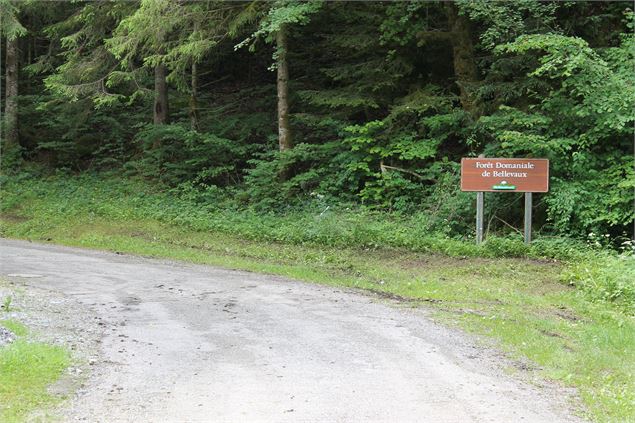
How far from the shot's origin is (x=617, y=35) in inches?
667

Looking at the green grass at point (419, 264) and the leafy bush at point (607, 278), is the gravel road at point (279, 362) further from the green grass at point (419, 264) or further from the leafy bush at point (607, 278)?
the leafy bush at point (607, 278)

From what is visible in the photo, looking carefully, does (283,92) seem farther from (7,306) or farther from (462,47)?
(7,306)

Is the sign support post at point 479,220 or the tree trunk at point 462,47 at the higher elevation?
the tree trunk at point 462,47

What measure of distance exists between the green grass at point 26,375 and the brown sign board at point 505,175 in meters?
10.4

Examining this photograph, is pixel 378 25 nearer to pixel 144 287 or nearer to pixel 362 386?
pixel 144 287

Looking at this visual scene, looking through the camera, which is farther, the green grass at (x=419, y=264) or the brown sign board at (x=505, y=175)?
the brown sign board at (x=505, y=175)

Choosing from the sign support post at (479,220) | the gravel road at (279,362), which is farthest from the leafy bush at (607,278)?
the gravel road at (279,362)

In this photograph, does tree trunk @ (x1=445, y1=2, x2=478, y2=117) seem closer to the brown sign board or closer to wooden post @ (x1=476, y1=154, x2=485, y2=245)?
the brown sign board

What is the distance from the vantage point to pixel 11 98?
26234mm

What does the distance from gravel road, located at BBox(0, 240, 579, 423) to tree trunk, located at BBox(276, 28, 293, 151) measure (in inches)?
361

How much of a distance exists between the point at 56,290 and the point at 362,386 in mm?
6735

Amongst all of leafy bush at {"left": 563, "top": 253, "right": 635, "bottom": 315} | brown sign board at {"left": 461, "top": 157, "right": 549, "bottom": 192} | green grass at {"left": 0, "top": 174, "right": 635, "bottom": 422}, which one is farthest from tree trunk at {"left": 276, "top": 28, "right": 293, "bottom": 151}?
leafy bush at {"left": 563, "top": 253, "right": 635, "bottom": 315}

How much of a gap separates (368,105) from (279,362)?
518 inches

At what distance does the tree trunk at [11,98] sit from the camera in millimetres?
25891
